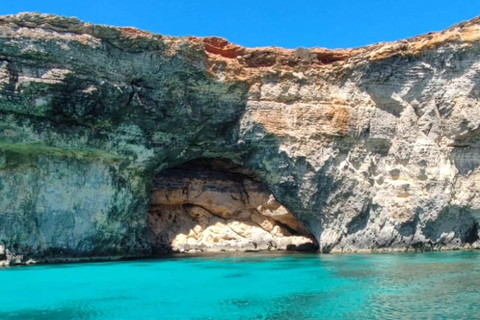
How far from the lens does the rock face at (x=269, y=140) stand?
16953 millimetres

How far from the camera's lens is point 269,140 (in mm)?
19406

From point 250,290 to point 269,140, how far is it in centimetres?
933

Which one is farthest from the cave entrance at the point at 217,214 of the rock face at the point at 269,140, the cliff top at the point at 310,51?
the cliff top at the point at 310,51

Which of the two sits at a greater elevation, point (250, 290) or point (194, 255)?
point (250, 290)

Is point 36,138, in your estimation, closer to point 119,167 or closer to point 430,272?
point 119,167

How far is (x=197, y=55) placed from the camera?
17922 millimetres

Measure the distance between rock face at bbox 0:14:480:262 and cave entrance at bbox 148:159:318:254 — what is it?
0.51 metres

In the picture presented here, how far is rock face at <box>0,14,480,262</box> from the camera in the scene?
1695 centimetres

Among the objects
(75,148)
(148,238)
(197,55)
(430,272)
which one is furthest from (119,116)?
(430,272)

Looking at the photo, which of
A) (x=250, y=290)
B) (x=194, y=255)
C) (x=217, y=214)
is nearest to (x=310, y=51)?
(x=217, y=214)

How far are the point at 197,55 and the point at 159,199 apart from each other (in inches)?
250

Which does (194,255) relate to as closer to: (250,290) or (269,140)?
(269,140)

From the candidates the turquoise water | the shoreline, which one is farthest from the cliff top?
the turquoise water

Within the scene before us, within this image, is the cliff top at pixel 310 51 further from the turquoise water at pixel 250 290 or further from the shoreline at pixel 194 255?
the turquoise water at pixel 250 290
